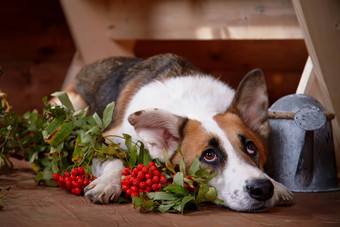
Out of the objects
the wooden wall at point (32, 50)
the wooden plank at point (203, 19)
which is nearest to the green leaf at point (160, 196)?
the wooden plank at point (203, 19)

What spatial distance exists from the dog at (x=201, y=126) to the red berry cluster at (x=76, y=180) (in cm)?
7

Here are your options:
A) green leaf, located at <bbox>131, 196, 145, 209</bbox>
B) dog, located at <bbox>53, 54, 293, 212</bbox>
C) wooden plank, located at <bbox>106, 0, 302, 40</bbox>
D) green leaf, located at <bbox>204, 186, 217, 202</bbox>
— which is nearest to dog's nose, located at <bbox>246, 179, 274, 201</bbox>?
dog, located at <bbox>53, 54, 293, 212</bbox>

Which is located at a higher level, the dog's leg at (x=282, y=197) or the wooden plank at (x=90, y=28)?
the wooden plank at (x=90, y=28)

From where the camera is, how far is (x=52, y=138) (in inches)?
73.8

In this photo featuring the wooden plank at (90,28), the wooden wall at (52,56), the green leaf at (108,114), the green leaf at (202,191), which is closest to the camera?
the green leaf at (202,191)

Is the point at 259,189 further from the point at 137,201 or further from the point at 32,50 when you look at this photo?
the point at 32,50

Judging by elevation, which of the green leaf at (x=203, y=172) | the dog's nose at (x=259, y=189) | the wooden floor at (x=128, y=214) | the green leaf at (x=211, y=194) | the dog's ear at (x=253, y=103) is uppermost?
the dog's ear at (x=253, y=103)

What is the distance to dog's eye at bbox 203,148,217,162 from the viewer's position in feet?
5.24

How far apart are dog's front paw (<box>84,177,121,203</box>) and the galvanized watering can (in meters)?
0.70

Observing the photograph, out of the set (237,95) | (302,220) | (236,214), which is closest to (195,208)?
(236,214)

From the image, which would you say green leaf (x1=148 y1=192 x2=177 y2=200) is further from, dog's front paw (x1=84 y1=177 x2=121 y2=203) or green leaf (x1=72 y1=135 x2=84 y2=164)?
green leaf (x1=72 y1=135 x2=84 y2=164)

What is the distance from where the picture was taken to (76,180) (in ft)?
5.76

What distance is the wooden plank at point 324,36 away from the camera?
5.60ft

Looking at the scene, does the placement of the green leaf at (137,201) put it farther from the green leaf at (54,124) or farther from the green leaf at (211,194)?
the green leaf at (54,124)
